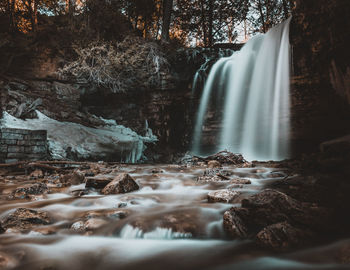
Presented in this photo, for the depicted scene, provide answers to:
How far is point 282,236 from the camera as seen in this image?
69.6 inches

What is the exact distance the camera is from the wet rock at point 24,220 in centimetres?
229

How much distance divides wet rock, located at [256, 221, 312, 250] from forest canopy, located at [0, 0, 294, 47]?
10757 mm

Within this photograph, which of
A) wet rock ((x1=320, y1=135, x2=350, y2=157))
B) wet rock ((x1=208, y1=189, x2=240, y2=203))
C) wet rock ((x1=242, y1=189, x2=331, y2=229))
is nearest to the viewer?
wet rock ((x1=242, y1=189, x2=331, y2=229))

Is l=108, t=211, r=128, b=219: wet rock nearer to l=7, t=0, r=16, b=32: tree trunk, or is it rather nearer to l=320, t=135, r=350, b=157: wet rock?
l=320, t=135, r=350, b=157: wet rock

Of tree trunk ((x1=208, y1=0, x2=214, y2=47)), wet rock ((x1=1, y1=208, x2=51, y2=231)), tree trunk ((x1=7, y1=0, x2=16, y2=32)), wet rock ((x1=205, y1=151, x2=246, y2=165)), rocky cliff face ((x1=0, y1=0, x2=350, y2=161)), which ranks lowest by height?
wet rock ((x1=1, y1=208, x2=51, y2=231))

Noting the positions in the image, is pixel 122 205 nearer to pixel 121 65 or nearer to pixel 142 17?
pixel 121 65

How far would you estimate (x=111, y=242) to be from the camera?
2088mm

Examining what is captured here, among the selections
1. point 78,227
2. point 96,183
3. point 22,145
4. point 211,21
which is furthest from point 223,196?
point 211,21

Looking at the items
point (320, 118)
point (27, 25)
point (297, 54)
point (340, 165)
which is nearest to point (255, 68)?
point (297, 54)

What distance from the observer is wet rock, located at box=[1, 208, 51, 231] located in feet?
7.52

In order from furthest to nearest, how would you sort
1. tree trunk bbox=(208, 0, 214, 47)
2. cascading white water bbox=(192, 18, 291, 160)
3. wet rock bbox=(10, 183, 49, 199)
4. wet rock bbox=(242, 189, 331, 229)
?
tree trunk bbox=(208, 0, 214, 47)
cascading white water bbox=(192, 18, 291, 160)
wet rock bbox=(10, 183, 49, 199)
wet rock bbox=(242, 189, 331, 229)

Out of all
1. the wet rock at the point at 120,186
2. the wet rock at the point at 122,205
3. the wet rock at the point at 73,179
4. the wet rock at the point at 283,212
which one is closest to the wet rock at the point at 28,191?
the wet rock at the point at 73,179

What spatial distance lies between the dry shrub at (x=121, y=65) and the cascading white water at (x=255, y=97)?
10.5 feet

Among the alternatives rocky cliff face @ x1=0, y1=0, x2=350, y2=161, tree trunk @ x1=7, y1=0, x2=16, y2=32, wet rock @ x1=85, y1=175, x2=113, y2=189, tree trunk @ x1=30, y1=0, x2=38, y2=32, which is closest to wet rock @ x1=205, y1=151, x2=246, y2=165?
rocky cliff face @ x1=0, y1=0, x2=350, y2=161
